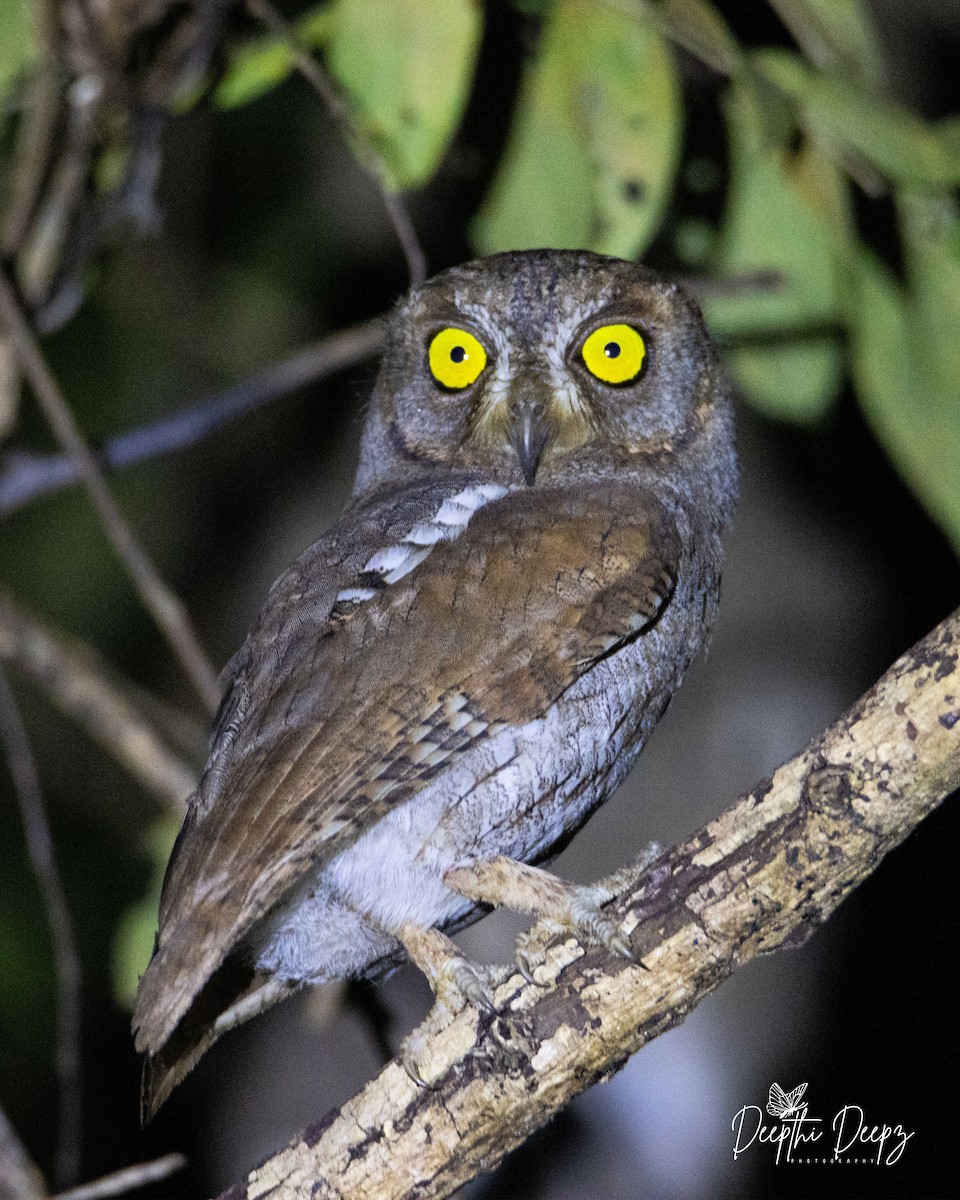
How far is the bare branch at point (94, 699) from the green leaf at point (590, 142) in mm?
1342

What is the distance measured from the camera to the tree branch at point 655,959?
1599 millimetres

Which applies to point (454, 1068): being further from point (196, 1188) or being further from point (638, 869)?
point (196, 1188)

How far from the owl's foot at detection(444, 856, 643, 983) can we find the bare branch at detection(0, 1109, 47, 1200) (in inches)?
32.4

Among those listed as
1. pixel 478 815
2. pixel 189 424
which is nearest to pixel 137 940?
pixel 478 815

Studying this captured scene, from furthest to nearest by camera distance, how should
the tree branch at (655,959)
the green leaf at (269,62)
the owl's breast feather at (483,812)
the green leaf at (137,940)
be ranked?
1. the green leaf at (137,940)
2. the green leaf at (269,62)
3. the owl's breast feather at (483,812)
4. the tree branch at (655,959)

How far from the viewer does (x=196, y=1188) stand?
354 cm

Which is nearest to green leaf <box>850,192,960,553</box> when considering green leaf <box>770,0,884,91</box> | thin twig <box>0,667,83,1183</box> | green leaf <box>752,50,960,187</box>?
green leaf <box>752,50,960,187</box>

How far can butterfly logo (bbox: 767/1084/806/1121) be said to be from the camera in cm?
294

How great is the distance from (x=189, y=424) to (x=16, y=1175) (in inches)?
70.4

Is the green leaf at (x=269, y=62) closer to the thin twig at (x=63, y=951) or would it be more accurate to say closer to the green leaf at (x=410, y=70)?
the green leaf at (x=410, y=70)

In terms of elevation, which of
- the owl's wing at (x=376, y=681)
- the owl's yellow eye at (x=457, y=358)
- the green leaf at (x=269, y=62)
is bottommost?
the owl's wing at (x=376, y=681)

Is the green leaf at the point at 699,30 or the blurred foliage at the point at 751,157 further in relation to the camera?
the green leaf at the point at 699,30

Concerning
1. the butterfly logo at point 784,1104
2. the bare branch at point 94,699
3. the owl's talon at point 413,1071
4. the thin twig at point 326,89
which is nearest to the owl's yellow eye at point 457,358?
the thin twig at point 326,89

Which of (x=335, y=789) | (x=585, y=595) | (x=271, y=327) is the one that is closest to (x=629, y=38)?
(x=585, y=595)
